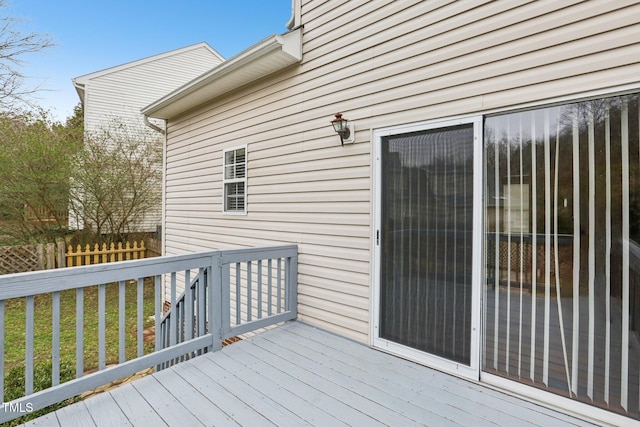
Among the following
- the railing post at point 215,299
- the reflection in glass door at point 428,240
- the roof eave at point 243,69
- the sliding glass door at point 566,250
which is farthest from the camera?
the roof eave at point 243,69

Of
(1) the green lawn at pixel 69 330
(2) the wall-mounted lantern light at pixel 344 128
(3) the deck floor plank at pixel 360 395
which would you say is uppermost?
(2) the wall-mounted lantern light at pixel 344 128

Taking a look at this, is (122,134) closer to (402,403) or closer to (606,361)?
(402,403)

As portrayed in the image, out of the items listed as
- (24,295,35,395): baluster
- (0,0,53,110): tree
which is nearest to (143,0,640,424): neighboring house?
(24,295,35,395): baluster

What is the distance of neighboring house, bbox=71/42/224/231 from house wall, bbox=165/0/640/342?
7.73m

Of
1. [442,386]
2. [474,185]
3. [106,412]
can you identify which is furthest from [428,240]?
[106,412]

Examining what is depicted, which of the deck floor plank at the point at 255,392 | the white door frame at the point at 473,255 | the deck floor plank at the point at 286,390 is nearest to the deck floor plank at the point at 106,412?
the deck floor plank at the point at 255,392

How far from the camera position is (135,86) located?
1212cm

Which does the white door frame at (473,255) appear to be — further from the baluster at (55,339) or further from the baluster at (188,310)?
the baluster at (55,339)

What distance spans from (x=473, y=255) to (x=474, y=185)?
1.70ft

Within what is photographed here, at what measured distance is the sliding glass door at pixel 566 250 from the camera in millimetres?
1914

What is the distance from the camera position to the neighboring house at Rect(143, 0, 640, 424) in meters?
1.96

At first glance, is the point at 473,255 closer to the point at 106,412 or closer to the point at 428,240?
the point at 428,240

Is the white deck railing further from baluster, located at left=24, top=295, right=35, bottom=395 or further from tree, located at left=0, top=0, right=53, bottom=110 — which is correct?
tree, located at left=0, top=0, right=53, bottom=110

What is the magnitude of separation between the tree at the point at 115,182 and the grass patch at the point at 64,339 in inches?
90.0
